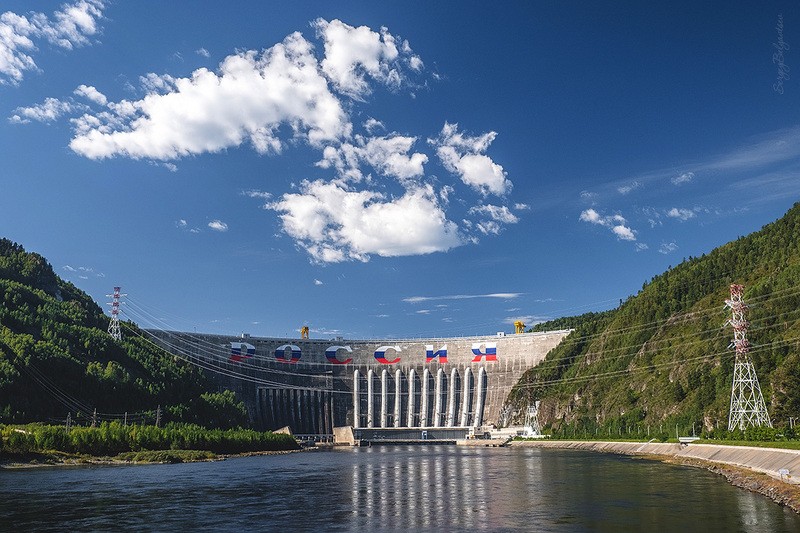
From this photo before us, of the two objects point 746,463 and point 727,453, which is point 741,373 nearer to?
point 727,453

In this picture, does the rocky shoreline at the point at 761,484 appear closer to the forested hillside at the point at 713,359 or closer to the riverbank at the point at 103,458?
the forested hillside at the point at 713,359

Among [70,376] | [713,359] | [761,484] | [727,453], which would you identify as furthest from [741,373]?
[70,376]

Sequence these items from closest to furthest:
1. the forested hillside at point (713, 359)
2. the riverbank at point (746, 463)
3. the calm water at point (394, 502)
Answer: the calm water at point (394, 502)
the riverbank at point (746, 463)
the forested hillside at point (713, 359)

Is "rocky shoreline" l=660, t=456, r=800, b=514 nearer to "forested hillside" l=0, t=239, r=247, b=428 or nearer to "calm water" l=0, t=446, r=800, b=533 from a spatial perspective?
"calm water" l=0, t=446, r=800, b=533

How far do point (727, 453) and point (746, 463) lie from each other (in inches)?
493

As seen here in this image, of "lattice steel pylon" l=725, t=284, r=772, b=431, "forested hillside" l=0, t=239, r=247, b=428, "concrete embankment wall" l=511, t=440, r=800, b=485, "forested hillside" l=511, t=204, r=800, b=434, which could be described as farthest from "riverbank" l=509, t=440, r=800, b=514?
"forested hillside" l=0, t=239, r=247, b=428

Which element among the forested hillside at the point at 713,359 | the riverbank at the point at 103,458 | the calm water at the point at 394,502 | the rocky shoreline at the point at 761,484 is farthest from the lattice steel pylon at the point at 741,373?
the riverbank at the point at 103,458

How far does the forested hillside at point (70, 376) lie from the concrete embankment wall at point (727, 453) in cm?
10716

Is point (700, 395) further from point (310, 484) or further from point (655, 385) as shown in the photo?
point (310, 484)

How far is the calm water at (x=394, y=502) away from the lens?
4253 centimetres

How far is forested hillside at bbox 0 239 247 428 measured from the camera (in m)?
144

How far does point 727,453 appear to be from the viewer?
85125 millimetres

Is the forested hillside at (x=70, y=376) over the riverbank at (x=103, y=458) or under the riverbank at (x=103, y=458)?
over

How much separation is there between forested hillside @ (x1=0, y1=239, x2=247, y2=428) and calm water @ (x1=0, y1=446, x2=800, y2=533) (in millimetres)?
64282
